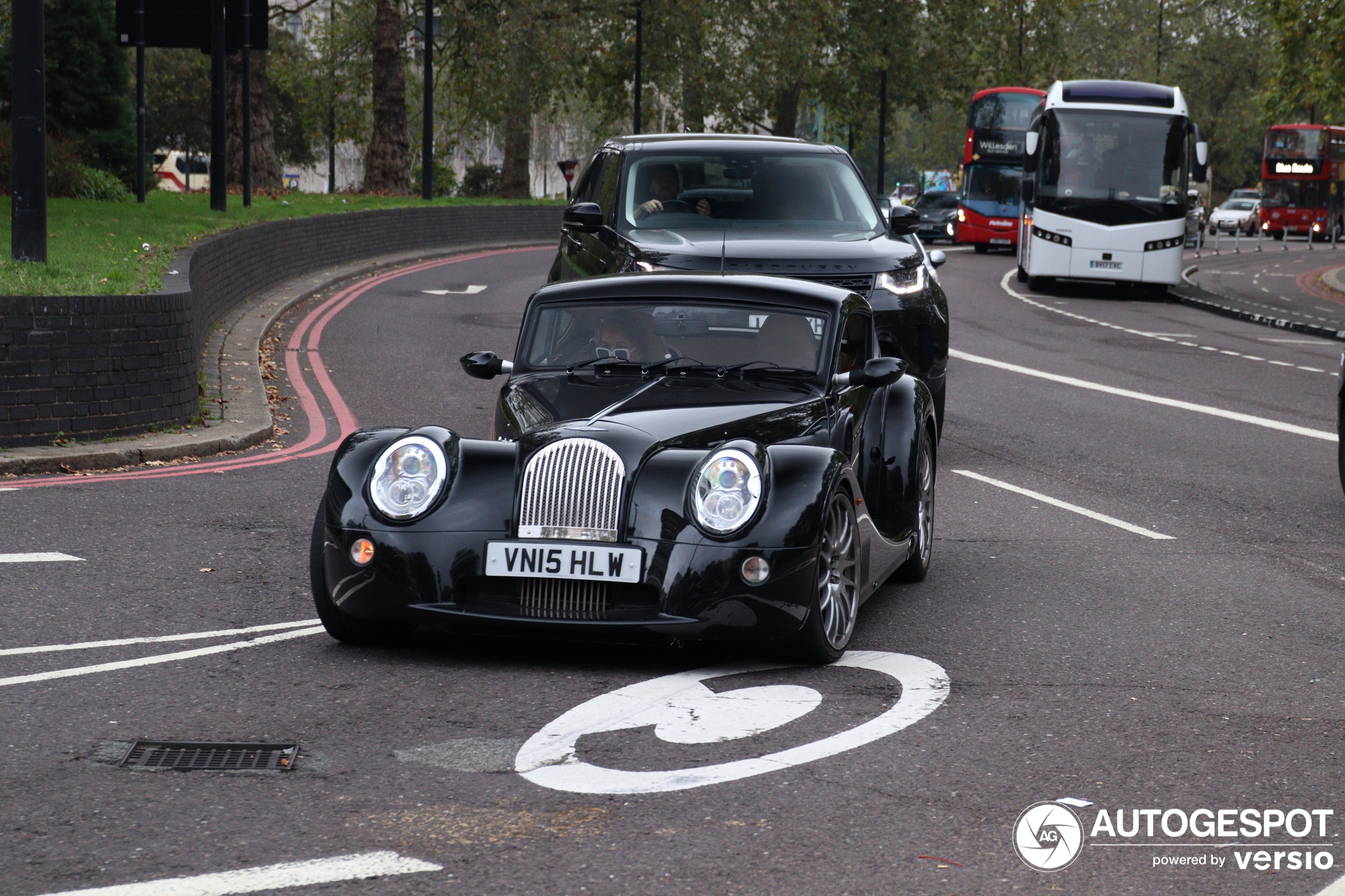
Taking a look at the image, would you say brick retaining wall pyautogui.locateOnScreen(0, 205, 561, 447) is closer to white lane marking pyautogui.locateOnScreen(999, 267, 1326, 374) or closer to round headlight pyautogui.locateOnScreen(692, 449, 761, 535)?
round headlight pyautogui.locateOnScreen(692, 449, 761, 535)

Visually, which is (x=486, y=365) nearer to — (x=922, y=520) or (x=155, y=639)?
(x=155, y=639)

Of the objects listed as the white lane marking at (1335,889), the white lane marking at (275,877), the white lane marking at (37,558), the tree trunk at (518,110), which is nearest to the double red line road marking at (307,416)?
the white lane marking at (37,558)

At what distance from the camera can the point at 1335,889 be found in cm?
414

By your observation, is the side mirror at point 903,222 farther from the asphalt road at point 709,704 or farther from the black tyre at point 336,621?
the black tyre at point 336,621

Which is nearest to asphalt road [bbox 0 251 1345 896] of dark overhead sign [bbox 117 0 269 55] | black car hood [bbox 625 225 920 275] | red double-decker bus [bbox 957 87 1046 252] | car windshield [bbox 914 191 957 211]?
black car hood [bbox 625 225 920 275]

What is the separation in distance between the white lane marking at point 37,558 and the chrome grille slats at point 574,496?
285 cm

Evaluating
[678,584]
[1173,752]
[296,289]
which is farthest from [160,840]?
[296,289]

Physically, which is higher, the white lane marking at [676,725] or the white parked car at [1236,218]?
the white parked car at [1236,218]

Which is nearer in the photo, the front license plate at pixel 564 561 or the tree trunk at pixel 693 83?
the front license plate at pixel 564 561

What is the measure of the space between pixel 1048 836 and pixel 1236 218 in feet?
273

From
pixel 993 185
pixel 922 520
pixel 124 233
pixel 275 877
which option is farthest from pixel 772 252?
pixel 993 185

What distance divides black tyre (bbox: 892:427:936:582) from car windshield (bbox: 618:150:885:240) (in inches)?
164

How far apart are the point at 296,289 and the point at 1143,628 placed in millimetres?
17591

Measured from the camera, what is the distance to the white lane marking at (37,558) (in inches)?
308
